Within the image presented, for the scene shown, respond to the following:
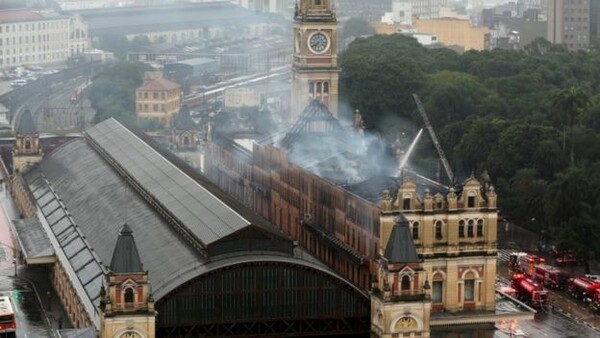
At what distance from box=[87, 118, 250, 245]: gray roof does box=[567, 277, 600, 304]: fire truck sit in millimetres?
28414

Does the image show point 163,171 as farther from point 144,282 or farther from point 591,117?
point 591,117

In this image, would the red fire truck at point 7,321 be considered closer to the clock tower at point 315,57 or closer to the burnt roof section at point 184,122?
the clock tower at point 315,57

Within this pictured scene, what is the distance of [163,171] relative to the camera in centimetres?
12106

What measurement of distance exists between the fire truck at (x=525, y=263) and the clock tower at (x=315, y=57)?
28.6m

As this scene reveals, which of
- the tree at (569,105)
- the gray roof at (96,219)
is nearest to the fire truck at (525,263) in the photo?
the gray roof at (96,219)

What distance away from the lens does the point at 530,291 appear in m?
116

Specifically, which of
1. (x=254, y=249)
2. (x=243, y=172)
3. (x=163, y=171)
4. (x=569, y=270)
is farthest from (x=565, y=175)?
(x=254, y=249)

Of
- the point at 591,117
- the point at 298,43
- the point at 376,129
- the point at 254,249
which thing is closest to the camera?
the point at 254,249

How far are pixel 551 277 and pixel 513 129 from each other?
36.3m

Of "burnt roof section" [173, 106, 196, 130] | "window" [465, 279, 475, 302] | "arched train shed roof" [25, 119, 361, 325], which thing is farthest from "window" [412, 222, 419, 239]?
"burnt roof section" [173, 106, 196, 130]

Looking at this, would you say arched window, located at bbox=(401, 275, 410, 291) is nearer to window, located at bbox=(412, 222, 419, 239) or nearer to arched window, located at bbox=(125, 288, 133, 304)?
window, located at bbox=(412, 222, 419, 239)

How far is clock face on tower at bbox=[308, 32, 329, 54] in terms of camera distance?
151 m

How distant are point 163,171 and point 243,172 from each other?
1914 cm

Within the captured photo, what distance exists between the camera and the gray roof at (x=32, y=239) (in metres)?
116
